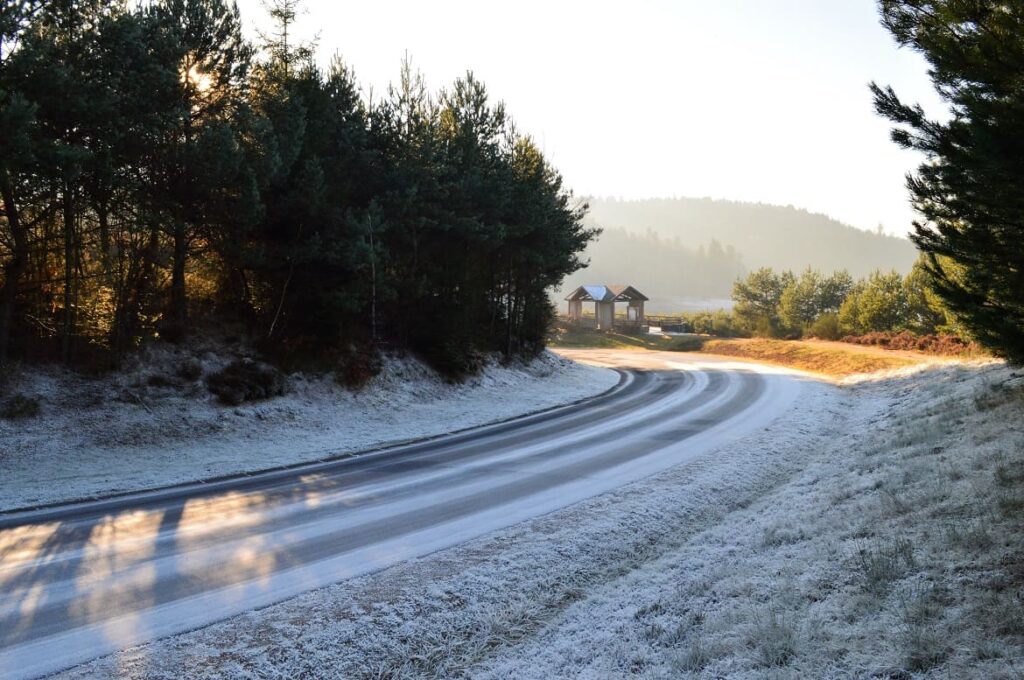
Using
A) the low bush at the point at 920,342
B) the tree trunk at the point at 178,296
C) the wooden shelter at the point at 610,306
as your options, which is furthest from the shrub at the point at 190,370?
the wooden shelter at the point at 610,306

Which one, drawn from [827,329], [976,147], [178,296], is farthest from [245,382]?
[827,329]

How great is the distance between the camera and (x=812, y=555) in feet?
23.2

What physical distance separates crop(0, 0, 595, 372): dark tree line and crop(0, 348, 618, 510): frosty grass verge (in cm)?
137

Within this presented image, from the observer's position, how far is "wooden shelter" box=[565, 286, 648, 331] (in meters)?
70.9

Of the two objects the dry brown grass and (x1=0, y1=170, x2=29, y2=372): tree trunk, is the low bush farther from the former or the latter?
(x1=0, y1=170, x2=29, y2=372): tree trunk

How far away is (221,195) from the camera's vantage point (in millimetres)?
17078

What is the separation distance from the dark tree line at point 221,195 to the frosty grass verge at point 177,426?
4.48 ft

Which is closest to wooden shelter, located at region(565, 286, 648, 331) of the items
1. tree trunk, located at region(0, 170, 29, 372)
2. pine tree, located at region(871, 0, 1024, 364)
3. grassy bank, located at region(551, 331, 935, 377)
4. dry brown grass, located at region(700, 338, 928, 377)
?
grassy bank, located at region(551, 331, 935, 377)

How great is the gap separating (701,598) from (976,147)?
200 inches

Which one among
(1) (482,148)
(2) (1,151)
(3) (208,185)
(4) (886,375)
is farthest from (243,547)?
(4) (886,375)

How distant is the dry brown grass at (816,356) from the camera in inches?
1156

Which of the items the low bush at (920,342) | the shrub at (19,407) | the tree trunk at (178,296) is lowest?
the shrub at (19,407)

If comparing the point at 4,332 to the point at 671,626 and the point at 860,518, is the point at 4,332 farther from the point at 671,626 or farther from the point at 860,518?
the point at 860,518

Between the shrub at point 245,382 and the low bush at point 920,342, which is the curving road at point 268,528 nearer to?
the shrub at point 245,382
